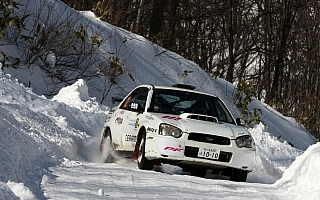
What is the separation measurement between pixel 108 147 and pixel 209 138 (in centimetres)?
237

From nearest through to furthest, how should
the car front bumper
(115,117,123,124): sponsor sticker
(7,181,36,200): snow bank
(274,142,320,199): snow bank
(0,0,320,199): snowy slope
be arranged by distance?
(7,181,36,200): snow bank, (0,0,320,199): snowy slope, (274,142,320,199): snow bank, the car front bumper, (115,117,123,124): sponsor sticker

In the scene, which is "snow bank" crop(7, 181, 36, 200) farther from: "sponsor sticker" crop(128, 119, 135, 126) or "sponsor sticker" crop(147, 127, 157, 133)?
"sponsor sticker" crop(128, 119, 135, 126)

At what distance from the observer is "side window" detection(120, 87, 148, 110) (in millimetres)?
12153

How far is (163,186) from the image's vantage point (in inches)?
343

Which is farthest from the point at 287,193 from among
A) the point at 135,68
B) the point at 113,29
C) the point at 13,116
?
the point at 113,29

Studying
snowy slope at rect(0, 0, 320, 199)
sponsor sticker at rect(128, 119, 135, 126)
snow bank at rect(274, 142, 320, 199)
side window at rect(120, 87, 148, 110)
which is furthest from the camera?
side window at rect(120, 87, 148, 110)

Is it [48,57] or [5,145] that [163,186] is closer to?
[5,145]

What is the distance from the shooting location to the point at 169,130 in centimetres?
1077

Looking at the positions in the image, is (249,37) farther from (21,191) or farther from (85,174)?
(21,191)

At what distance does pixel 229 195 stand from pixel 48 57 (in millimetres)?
11806

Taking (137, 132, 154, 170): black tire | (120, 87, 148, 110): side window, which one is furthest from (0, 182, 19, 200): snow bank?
(120, 87, 148, 110): side window

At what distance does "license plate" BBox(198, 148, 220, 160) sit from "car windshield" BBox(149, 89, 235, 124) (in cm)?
110

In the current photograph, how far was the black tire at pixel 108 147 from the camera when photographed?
487 inches

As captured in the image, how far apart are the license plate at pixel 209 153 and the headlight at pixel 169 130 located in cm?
36
